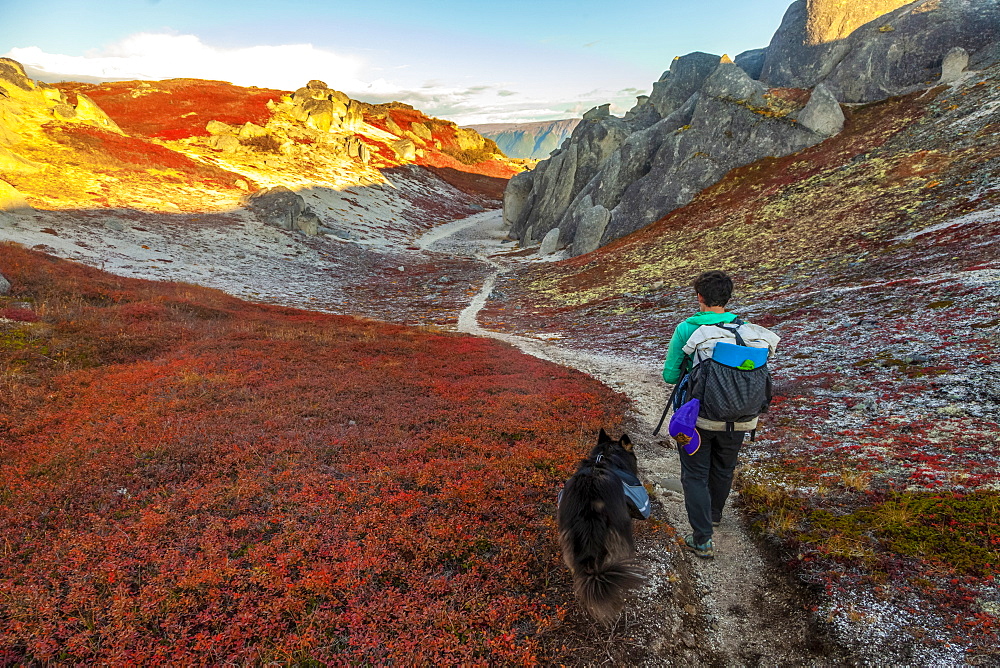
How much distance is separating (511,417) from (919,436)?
318 inches

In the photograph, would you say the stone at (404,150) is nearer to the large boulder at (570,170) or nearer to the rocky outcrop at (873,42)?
the large boulder at (570,170)

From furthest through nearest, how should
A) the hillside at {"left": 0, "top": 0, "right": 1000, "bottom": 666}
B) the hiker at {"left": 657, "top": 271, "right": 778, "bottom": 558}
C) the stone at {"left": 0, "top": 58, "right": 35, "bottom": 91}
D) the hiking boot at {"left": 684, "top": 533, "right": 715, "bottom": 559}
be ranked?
the stone at {"left": 0, "top": 58, "right": 35, "bottom": 91} → the hiking boot at {"left": 684, "top": 533, "right": 715, "bottom": 559} → the hiker at {"left": 657, "top": 271, "right": 778, "bottom": 558} → the hillside at {"left": 0, "top": 0, "right": 1000, "bottom": 666}

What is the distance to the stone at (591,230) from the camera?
154 feet

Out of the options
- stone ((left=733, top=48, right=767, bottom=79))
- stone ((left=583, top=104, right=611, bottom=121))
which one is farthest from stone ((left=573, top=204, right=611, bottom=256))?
stone ((left=583, top=104, right=611, bottom=121))

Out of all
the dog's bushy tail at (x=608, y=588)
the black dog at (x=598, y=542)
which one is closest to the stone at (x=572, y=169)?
the black dog at (x=598, y=542)

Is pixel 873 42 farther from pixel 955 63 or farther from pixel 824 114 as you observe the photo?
pixel 824 114

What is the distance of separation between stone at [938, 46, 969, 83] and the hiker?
145 feet

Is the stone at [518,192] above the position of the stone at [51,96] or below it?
below

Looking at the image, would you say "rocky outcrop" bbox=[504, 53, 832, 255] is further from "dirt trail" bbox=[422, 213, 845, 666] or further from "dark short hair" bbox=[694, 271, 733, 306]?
"dark short hair" bbox=[694, 271, 733, 306]

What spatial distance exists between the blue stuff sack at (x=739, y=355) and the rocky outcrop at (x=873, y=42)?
4620cm

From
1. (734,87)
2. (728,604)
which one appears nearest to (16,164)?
(728,604)

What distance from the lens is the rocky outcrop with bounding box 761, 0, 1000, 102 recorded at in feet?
108

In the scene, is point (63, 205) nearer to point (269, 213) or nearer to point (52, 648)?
point (269, 213)

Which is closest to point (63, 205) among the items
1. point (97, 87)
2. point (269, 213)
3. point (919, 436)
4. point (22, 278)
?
point (269, 213)
